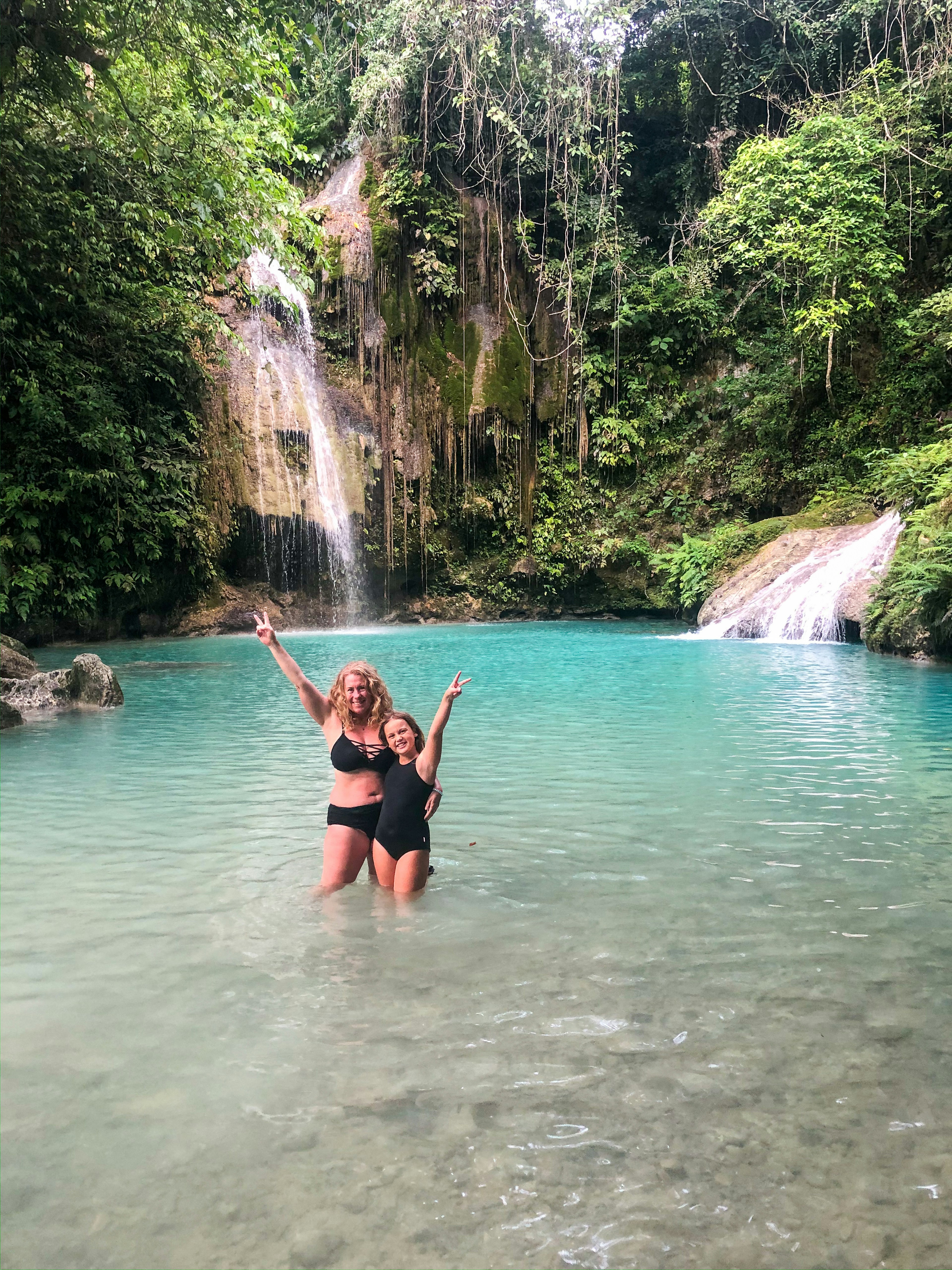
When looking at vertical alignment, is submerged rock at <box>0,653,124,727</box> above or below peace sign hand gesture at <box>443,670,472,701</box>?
below

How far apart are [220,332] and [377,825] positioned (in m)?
17.6

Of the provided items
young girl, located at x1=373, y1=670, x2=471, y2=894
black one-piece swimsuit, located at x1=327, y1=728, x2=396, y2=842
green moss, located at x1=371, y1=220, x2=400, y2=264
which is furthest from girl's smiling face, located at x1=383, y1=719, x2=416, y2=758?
green moss, located at x1=371, y1=220, x2=400, y2=264

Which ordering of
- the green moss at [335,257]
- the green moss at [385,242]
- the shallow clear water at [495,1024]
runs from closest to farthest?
1. the shallow clear water at [495,1024]
2. the green moss at [335,257]
3. the green moss at [385,242]

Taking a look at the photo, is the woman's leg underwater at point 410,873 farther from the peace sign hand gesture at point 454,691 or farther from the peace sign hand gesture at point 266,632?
the peace sign hand gesture at point 266,632

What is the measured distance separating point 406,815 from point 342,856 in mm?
370

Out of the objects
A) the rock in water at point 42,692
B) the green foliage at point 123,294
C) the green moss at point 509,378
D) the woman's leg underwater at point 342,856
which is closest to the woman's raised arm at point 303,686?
the woman's leg underwater at point 342,856

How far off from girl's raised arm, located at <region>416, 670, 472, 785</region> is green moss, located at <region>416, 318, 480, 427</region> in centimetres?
1918

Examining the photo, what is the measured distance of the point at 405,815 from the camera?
12.9ft

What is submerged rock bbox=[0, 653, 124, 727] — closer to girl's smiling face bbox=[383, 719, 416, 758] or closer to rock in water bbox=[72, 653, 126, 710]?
rock in water bbox=[72, 653, 126, 710]

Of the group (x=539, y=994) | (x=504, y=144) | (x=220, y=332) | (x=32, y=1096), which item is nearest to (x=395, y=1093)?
(x=539, y=994)

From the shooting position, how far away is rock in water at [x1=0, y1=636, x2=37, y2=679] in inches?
396

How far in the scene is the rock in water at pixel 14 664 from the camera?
10047 millimetres

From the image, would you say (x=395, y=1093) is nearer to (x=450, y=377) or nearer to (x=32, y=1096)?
(x=32, y=1096)

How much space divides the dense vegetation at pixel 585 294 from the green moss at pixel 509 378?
10cm
